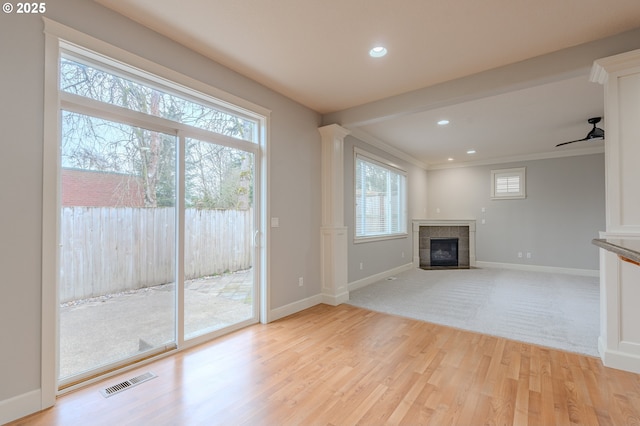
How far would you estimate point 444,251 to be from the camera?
741 cm

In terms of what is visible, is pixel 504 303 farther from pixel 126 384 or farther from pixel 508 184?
pixel 126 384

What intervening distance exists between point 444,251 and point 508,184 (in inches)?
85.2

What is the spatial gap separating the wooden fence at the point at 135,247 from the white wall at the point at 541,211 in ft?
20.5

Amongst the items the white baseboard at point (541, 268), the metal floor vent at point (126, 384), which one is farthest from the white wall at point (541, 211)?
the metal floor vent at point (126, 384)

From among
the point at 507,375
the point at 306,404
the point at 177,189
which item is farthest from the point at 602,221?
the point at 177,189

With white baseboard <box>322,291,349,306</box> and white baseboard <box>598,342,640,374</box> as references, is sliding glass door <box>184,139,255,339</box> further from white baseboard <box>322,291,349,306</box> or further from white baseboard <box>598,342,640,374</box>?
white baseboard <box>598,342,640,374</box>

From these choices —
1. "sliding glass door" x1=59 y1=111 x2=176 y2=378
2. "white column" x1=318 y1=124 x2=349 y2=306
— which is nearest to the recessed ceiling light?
"white column" x1=318 y1=124 x2=349 y2=306

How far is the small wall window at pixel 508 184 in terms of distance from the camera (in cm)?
666

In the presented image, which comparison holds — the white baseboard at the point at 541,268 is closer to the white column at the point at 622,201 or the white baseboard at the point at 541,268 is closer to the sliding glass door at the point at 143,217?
the white column at the point at 622,201

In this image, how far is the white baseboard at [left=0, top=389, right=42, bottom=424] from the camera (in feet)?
5.51

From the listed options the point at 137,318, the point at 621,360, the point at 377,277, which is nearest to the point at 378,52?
the point at 137,318

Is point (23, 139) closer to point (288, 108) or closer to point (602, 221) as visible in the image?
point (288, 108)

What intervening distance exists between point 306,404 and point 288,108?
3147 mm

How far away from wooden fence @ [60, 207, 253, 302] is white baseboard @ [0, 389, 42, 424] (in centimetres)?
58
